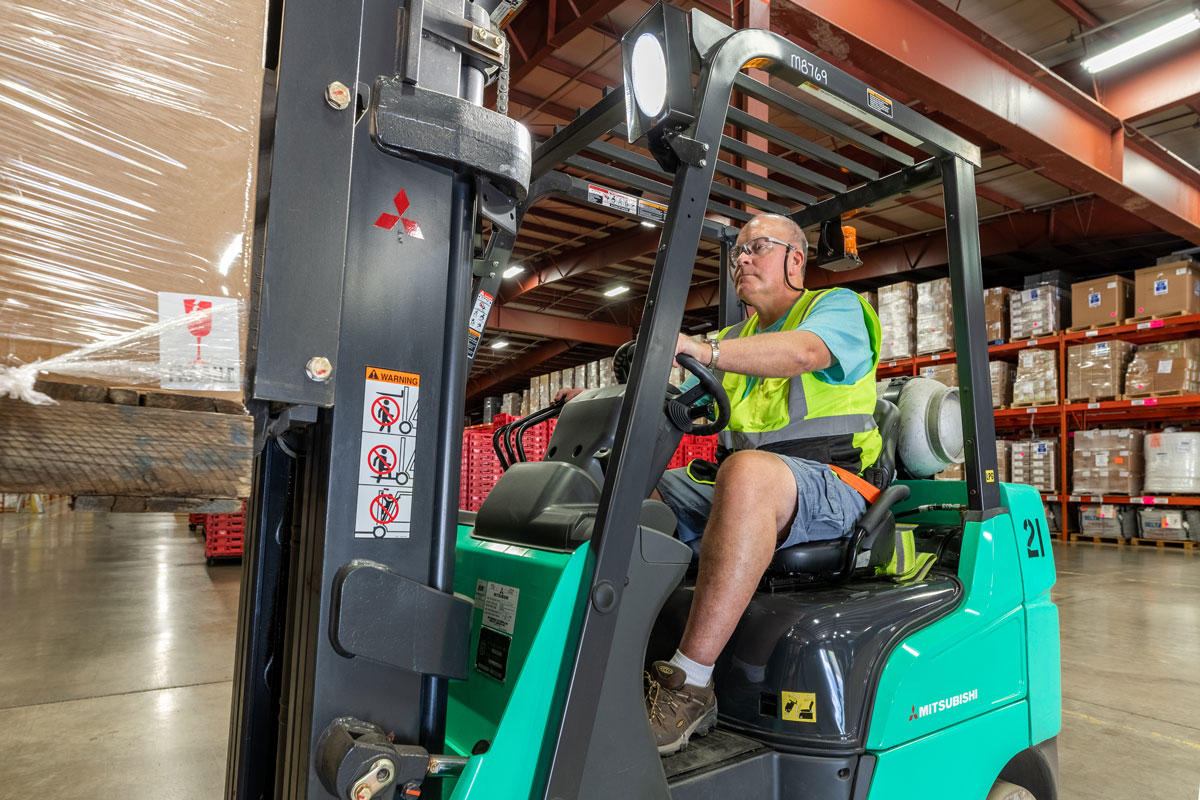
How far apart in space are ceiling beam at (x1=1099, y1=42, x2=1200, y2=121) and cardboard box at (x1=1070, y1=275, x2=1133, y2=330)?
9.11 ft

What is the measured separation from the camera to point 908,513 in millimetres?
2633

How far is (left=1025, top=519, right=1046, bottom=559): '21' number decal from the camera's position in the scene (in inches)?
94.1

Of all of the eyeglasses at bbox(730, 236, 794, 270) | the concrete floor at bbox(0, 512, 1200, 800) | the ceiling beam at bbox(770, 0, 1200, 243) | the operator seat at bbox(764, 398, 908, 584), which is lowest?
the concrete floor at bbox(0, 512, 1200, 800)

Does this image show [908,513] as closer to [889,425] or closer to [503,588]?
[889,425]

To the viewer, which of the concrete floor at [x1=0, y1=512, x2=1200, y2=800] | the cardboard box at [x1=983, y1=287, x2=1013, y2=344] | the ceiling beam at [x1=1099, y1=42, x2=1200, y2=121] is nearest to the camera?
the concrete floor at [x1=0, y1=512, x2=1200, y2=800]

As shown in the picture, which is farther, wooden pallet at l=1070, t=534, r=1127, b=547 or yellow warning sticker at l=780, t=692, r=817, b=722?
wooden pallet at l=1070, t=534, r=1127, b=547

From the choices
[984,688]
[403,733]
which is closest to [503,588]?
[403,733]

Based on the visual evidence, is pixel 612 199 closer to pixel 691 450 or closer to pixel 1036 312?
pixel 691 450

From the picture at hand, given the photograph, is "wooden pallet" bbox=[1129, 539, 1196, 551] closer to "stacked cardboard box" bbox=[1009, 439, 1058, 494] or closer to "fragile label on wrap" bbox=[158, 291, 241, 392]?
"stacked cardboard box" bbox=[1009, 439, 1058, 494]

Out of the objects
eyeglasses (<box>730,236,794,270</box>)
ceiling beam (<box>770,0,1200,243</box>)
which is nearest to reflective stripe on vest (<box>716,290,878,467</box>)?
eyeglasses (<box>730,236,794,270</box>)

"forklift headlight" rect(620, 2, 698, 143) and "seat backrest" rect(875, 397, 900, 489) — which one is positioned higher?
"forklift headlight" rect(620, 2, 698, 143)

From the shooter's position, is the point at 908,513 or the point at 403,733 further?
the point at 908,513

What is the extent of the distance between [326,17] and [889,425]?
1.99 meters

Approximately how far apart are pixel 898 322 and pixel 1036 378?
6.65ft
